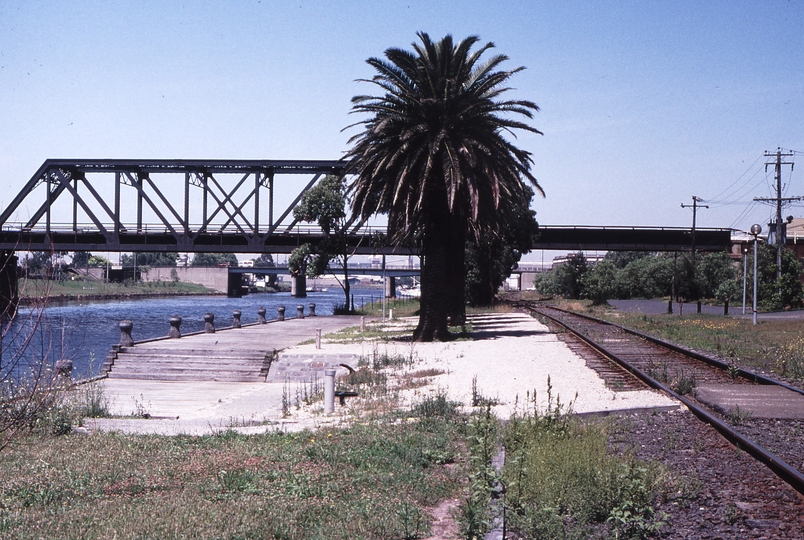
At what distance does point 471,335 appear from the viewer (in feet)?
104

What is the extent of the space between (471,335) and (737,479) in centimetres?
2429

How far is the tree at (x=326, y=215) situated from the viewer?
6006 cm

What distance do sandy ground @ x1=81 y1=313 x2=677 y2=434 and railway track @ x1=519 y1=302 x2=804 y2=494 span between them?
1.56 ft

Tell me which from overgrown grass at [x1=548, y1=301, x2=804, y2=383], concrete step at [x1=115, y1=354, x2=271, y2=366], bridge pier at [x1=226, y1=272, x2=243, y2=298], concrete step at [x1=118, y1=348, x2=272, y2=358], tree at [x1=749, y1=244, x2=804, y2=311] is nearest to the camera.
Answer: overgrown grass at [x1=548, y1=301, x2=804, y2=383]

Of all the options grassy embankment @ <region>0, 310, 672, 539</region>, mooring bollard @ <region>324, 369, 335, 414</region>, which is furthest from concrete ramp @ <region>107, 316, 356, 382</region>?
grassy embankment @ <region>0, 310, 672, 539</region>

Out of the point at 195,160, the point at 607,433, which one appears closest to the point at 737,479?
the point at 607,433

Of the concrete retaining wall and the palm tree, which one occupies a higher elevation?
the palm tree

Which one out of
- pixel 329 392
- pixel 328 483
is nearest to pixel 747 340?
pixel 329 392

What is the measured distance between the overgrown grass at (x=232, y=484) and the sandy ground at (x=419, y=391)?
1875 millimetres

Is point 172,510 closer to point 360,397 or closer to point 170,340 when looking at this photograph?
point 360,397

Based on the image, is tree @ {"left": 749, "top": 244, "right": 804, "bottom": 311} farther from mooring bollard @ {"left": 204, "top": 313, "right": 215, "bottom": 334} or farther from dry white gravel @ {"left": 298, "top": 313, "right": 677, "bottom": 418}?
mooring bollard @ {"left": 204, "top": 313, "right": 215, "bottom": 334}

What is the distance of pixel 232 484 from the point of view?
736 centimetres

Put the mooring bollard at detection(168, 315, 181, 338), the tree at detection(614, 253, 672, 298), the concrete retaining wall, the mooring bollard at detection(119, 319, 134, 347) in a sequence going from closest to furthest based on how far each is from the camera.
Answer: the mooring bollard at detection(119, 319, 134, 347)
the mooring bollard at detection(168, 315, 181, 338)
the tree at detection(614, 253, 672, 298)
the concrete retaining wall

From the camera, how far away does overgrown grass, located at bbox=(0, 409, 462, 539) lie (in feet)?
19.9
